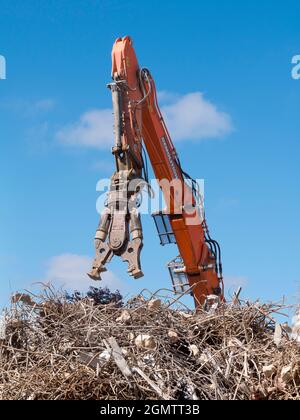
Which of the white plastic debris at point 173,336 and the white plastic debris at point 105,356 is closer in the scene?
the white plastic debris at point 105,356

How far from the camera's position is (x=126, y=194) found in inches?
303

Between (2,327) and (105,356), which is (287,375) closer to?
(105,356)

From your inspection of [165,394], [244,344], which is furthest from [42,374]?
[244,344]

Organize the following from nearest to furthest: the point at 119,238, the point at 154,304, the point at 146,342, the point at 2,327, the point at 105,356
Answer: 1. the point at 105,356
2. the point at 146,342
3. the point at 2,327
4. the point at 154,304
5. the point at 119,238

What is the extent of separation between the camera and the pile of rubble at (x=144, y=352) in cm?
365

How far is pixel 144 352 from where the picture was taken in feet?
12.6

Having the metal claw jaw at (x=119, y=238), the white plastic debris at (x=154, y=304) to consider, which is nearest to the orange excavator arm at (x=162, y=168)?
the metal claw jaw at (x=119, y=238)

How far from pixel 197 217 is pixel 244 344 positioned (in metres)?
6.74

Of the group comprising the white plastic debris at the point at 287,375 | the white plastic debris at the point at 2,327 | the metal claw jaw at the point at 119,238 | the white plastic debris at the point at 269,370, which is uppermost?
the metal claw jaw at the point at 119,238

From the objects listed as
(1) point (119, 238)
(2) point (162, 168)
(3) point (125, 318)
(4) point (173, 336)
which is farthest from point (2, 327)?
(2) point (162, 168)

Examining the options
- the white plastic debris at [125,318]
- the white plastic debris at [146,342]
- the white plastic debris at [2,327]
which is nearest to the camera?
the white plastic debris at [146,342]

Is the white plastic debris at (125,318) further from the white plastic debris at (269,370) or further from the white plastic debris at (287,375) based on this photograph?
the white plastic debris at (287,375)

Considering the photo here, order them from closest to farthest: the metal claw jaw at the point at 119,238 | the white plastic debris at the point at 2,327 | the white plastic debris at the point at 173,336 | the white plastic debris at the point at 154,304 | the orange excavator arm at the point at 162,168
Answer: the white plastic debris at the point at 173,336 → the white plastic debris at the point at 2,327 → the white plastic debris at the point at 154,304 → the metal claw jaw at the point at 119,238 → the orange excavator arm at the point at 162,168
